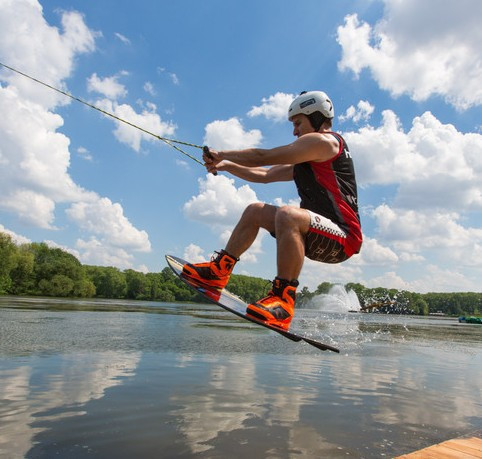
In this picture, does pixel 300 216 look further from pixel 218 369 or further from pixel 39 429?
pixel 218 369

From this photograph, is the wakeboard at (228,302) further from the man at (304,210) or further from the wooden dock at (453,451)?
the wooden dock at (453,451)

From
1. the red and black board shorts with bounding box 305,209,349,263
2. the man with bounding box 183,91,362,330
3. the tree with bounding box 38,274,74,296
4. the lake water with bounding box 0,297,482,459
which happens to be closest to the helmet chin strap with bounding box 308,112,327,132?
the man with bounding box 183,91,362,330

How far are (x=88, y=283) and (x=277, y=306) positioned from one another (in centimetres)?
11957

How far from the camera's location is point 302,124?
5.12 m

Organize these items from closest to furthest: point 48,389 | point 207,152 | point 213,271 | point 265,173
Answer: point 207,152
point 213,271
point 265,173
point 48,389

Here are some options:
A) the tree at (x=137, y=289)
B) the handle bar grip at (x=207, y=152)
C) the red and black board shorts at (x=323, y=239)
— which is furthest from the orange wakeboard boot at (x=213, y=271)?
the tree at (x=137, y=289)

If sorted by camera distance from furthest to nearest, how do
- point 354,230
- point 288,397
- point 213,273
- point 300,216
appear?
1. point 288,397
2. point 213,273
3. point 354,230
4. point 300,216

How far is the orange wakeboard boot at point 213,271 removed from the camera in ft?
17.8

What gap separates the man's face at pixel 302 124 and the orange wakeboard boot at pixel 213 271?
1.81m

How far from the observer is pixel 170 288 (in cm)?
16962

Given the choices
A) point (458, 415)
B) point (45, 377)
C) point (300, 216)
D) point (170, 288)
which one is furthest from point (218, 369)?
point (170, 288)

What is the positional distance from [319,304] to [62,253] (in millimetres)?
96515

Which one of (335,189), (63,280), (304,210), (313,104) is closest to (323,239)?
(304,210)

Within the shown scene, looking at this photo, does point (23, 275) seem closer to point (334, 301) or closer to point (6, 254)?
point (6, 254)
